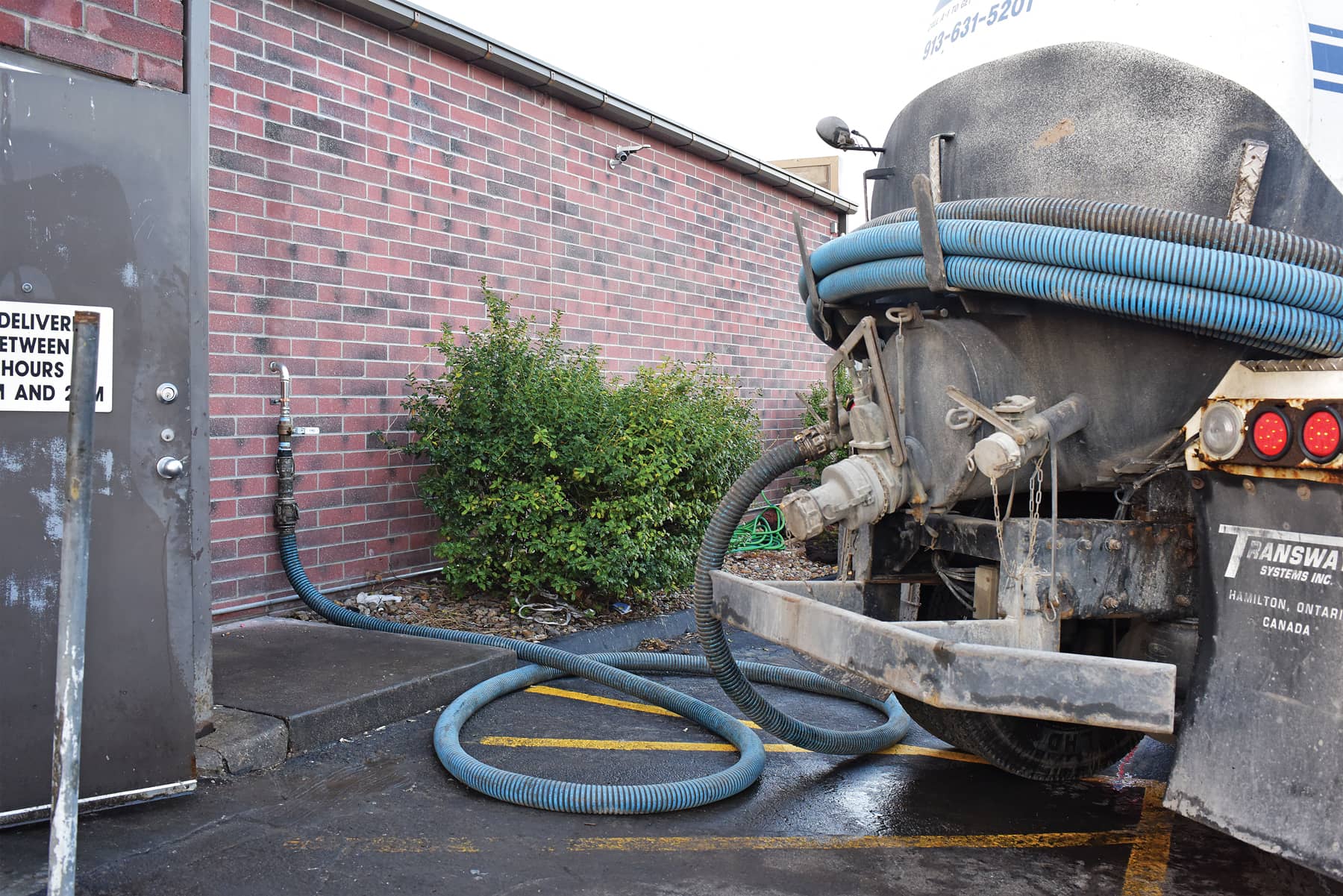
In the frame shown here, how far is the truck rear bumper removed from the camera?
2592 mm

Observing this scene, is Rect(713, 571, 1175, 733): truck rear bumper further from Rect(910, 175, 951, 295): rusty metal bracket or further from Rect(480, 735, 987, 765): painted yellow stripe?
Rect(480, 735, 987, 765): painted yellow stripe

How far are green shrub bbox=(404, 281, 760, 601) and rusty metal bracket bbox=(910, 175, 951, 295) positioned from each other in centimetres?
342

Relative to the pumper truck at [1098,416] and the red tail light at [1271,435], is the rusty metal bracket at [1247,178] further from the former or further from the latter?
the red tail light at [1271,435]

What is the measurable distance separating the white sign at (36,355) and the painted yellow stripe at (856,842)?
2.24m

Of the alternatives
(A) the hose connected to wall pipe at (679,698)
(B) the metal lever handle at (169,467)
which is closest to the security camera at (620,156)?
(A) the hose connected to wall pipe at (679,698)

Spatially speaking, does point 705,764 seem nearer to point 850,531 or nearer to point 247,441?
point 850,531

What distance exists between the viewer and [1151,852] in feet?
11.8

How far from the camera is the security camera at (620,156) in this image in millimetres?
9141

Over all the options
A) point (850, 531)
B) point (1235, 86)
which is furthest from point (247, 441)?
point (1235, 86)

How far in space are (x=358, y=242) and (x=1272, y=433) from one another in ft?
17.9

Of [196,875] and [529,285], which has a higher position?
[529,285]

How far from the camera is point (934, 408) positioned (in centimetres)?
340

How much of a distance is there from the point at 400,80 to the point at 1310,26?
5.48 meters

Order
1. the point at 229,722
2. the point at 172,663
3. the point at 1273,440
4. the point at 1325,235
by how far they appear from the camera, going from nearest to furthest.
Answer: the point at 1273,440 < the point at 1325,235 < the point at 172,663 < the point at 229,722
